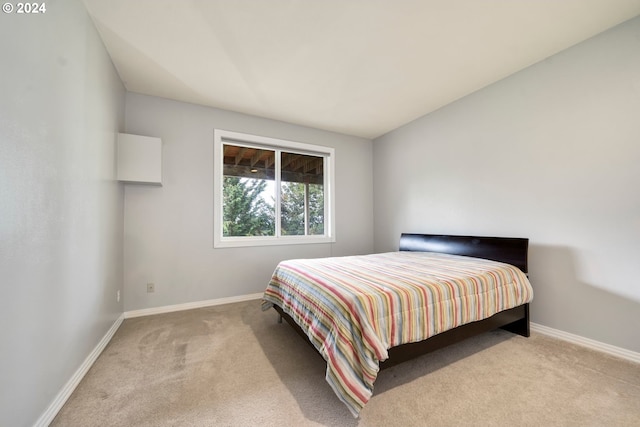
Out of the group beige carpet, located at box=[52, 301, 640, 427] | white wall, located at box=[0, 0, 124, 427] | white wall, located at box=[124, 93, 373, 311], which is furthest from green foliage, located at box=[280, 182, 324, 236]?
white wall, located at box=[0, 0, 124, 427]

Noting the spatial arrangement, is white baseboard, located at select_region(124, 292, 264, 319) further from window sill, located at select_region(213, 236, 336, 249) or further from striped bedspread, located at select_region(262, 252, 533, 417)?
striped bedspread, located at select_region(262, 252, 533, 417)

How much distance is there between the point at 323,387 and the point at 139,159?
9.36 feet

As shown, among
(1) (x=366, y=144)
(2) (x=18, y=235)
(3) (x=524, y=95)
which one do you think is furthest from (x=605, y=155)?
(2) (x=18, y=235)

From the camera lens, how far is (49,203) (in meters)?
1.35

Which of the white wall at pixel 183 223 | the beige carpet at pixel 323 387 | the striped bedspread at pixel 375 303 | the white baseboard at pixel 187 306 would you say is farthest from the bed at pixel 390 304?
the white wall at pixel 183 223

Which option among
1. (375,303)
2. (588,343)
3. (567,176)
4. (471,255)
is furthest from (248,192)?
(588,343)

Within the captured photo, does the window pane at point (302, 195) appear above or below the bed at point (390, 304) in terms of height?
above

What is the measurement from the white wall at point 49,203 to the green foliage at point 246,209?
1.44 metres

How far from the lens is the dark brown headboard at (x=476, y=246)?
235 cm

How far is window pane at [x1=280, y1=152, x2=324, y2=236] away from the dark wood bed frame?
1497mm

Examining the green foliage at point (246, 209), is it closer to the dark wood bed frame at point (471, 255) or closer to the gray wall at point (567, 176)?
the dark wood bed frame at point (471, 255)

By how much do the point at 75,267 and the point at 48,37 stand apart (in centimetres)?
139

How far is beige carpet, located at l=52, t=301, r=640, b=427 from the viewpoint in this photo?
1322 mm

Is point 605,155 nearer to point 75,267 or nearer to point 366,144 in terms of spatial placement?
point 366,144
